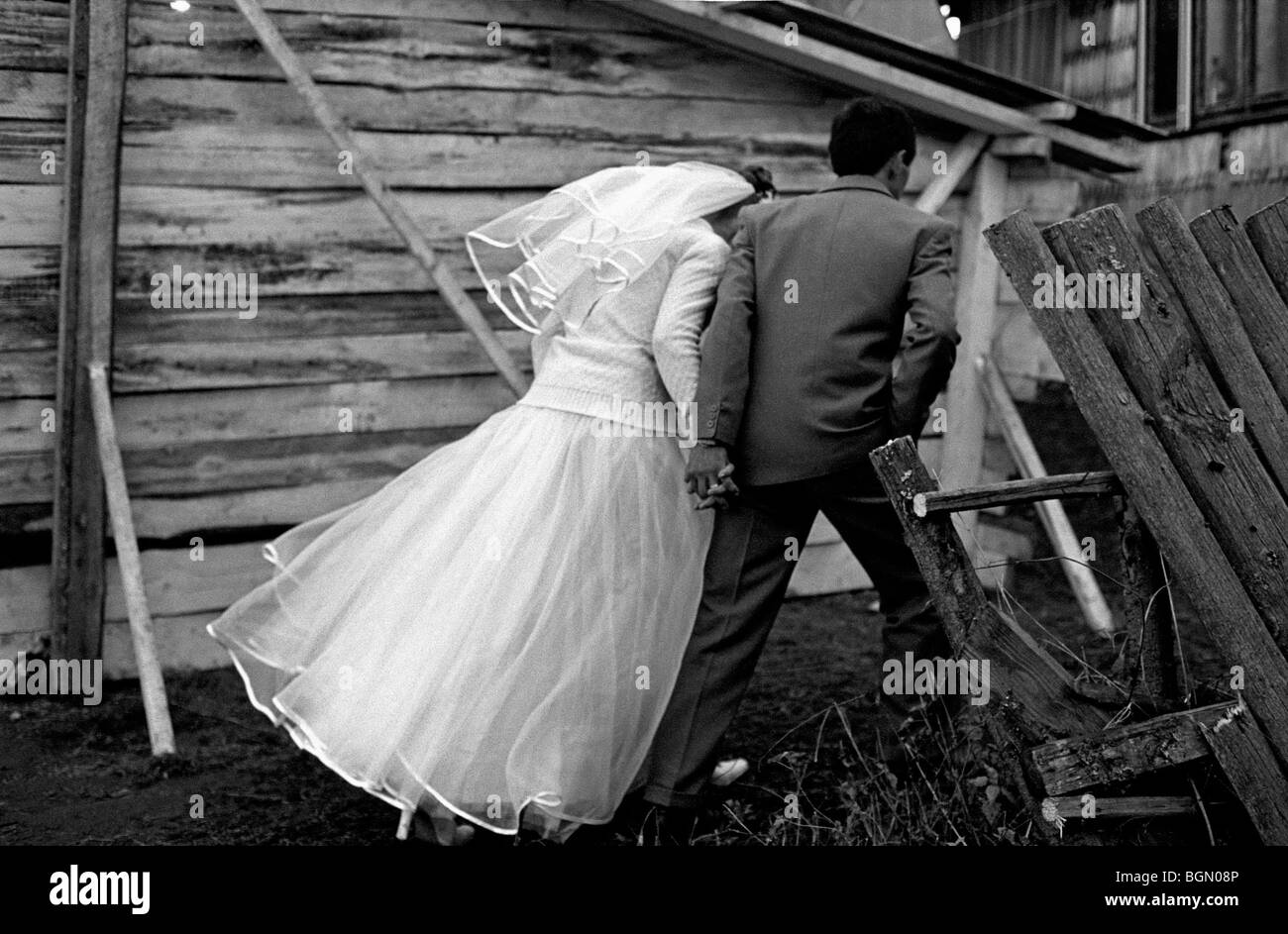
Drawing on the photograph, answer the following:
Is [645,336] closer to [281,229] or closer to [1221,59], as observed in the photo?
[281,229]

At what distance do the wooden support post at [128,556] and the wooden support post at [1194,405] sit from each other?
326 centimetres

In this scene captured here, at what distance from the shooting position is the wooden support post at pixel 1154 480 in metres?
3.20

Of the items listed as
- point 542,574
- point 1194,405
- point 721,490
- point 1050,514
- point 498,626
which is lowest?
point 1050,514

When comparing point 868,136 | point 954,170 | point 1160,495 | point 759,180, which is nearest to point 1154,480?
point 1160,495

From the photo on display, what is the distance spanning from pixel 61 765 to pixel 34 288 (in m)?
1.76

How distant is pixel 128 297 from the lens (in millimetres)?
5203

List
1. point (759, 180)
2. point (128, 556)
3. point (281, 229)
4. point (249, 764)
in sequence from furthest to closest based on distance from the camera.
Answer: point (281, 229)
point (128, 556)
point (249, 764)
point (759, 180)

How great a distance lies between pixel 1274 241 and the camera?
11.1 ft

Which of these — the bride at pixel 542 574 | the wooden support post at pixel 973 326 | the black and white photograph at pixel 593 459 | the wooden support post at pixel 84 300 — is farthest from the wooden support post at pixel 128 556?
the wooden support post at pixel 973 326

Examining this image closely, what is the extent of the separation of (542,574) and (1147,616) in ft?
5.53

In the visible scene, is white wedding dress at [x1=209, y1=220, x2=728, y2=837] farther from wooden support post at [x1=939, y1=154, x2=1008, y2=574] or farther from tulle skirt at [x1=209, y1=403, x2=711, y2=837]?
wooden support post at [x1=939, y1=154, x2=1008, y2=574]
